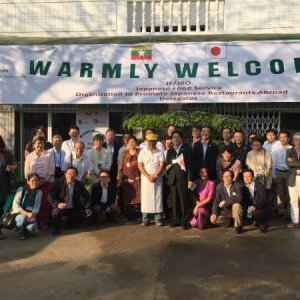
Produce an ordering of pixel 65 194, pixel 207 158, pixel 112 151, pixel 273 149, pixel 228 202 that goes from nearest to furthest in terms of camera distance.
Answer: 1. pixel 228 202
2. pixel 65 194
3. pixel 207 158
4. pixel 273 149
5. pixel 112 151

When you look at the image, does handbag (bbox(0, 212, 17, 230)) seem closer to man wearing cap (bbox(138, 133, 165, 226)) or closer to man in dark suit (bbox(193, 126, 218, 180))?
man wearing cap (bbox(138, 133, 165, 226))

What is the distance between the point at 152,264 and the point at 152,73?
4693mm

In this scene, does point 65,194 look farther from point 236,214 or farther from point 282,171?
point 282,171

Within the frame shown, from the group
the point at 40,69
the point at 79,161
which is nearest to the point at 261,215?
the point at 79,161

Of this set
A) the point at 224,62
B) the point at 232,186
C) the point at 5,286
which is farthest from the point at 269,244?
the point at 224,62

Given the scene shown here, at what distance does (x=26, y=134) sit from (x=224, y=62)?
527 cm

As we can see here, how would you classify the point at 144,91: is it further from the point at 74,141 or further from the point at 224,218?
the point at 224,218

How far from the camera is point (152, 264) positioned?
508 centimetres

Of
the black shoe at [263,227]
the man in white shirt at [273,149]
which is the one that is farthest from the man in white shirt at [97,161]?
the man in white shirt at [273,149]

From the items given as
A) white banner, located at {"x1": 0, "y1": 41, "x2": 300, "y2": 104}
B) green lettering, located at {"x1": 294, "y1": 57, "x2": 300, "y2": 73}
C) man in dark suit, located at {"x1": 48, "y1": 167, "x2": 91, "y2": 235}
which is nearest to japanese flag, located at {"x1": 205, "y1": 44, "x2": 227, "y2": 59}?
white banner, located at {"x1": 0, "y1": 41, "x2": 300, "y2": 104}

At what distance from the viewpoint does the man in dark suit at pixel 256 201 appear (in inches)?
256

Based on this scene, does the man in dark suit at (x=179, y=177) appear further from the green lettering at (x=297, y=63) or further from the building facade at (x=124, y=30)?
the green lettering at (x=297, y=63)

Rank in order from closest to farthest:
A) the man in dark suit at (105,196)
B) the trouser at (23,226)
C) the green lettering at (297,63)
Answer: the trouser at (23,226)
the man in dark suit at (105,196)
the green lettering at (297,63)

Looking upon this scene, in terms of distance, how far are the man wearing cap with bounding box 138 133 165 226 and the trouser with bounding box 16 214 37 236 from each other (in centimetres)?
175
